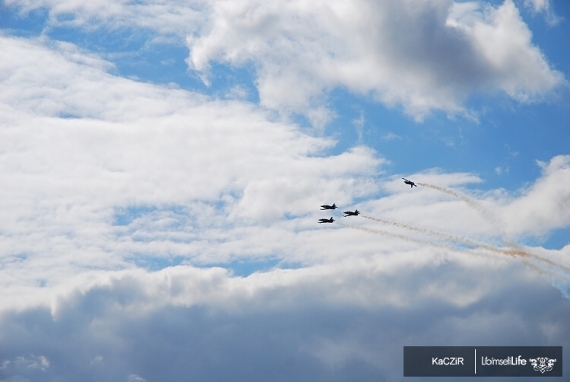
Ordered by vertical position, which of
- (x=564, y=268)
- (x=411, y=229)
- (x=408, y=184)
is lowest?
(x=564, y=268)

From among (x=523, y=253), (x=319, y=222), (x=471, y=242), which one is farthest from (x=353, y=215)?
(x=523, y=253)

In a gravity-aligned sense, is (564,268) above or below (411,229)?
below

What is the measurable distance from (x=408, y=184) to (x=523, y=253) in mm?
38042

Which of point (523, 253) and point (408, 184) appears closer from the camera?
point (523, 253)

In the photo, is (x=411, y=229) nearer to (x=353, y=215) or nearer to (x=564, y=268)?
(x=353, y=215)

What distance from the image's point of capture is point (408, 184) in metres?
184

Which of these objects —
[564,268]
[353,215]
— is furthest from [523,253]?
[353,215]

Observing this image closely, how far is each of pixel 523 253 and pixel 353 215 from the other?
166 ft

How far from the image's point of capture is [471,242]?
6742 inches

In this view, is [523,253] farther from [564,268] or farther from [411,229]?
[411,229]

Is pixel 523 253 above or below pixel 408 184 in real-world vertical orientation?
below

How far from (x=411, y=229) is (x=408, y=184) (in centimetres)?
1449

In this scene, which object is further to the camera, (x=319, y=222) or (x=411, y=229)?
(x=319, y=222)

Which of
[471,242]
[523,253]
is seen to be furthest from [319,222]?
[523,253]
